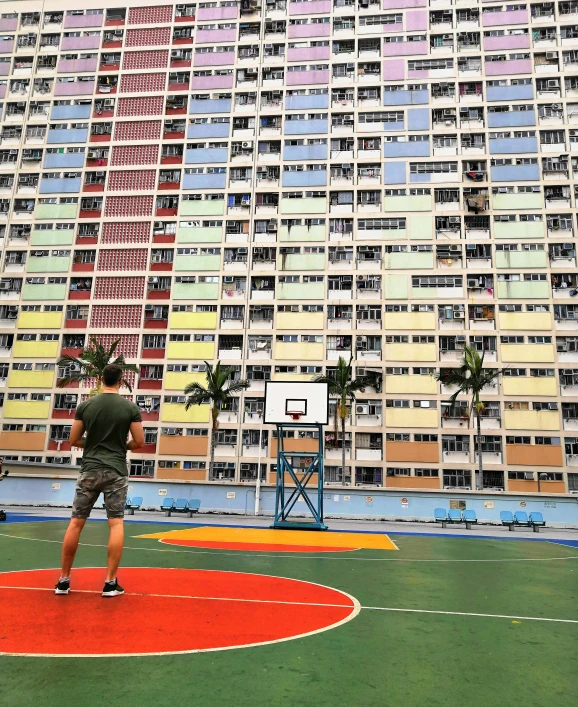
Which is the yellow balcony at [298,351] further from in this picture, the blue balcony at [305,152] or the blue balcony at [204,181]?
the blue balcony at [305,152]

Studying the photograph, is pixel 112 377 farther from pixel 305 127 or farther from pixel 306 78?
pixel 306 78

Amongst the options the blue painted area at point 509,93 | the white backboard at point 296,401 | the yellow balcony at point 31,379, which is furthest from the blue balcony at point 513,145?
the yellow balcony at point 31,379

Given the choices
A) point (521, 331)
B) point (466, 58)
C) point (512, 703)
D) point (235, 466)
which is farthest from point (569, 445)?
point (512, 703)

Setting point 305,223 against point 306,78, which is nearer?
point 305,223

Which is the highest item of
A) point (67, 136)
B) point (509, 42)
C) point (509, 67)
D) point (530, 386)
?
point (509, 42)

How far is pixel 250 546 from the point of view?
11.8 metres

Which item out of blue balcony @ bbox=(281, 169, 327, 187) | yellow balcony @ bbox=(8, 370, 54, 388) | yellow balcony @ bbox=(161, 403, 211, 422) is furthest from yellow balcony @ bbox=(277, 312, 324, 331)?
yellow balcony @ bbox=(8, 370, 54, 388)

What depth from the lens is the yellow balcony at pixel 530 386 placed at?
1451 inches

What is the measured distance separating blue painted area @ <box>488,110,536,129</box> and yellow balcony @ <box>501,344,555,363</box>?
17.3 meters

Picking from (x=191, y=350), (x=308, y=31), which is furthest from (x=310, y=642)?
(x=308, y=31)

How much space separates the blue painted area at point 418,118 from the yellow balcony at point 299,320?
16829 millimetres

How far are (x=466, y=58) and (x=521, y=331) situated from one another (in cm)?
2257

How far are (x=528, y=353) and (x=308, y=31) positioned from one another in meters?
31.8

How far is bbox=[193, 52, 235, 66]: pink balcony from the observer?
1795 inches
